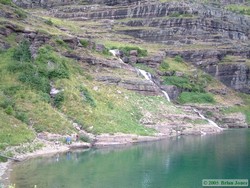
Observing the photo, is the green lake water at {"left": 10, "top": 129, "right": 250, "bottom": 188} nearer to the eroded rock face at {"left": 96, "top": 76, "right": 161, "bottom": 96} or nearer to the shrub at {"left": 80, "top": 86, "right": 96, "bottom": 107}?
the shrub at {"left": 80, "top": 86, "right": 96, "bottom": 107}

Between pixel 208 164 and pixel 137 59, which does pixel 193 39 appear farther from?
A: pixel 208 164

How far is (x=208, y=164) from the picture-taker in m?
58.9

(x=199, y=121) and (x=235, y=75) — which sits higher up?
(x=235, y=75)

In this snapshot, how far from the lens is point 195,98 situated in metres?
112

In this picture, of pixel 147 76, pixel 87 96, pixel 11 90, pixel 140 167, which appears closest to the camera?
pixel 140 167

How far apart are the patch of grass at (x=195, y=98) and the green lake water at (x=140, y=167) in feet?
112

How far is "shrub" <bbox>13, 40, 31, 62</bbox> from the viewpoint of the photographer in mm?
84500

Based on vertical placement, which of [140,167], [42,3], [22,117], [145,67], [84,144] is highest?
[42,3]

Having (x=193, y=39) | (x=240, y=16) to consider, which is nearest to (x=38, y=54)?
(x=193, y=39)

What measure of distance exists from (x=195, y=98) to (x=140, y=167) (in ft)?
190

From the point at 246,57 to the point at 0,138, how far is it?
93.7m

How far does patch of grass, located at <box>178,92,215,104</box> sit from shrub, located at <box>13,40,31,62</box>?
4150 cm

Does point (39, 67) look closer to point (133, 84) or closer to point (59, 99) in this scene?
point (59, 99)

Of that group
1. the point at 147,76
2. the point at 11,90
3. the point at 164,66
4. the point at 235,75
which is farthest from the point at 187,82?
the point at 11,90
